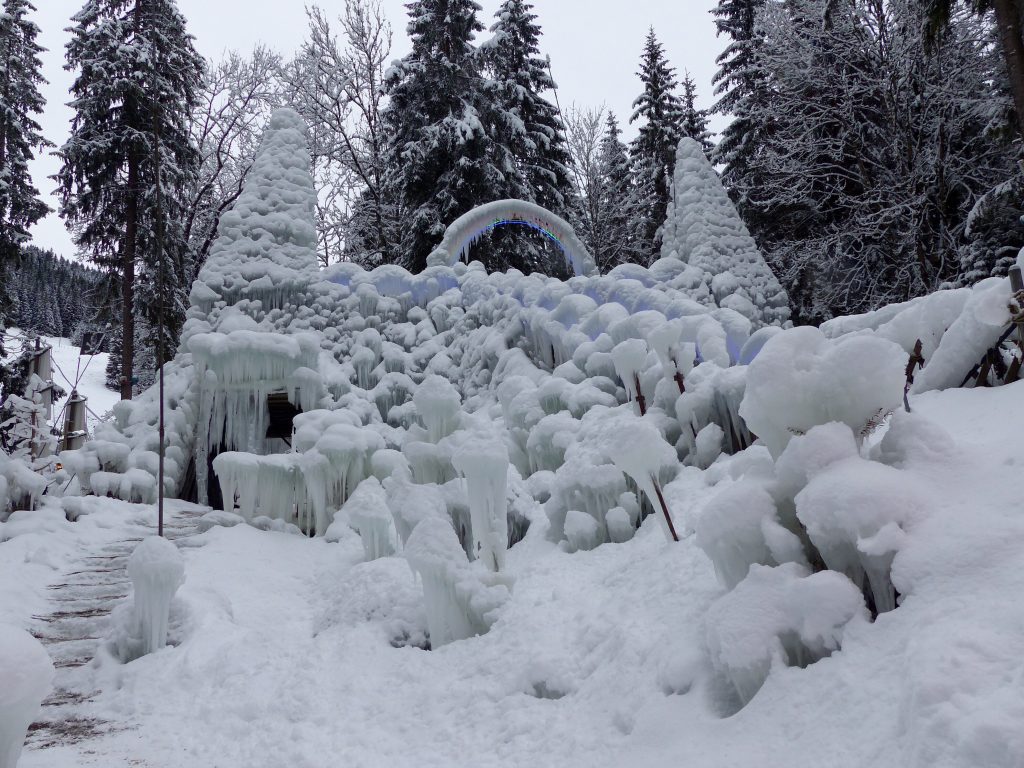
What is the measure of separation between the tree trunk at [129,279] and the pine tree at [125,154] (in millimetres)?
26

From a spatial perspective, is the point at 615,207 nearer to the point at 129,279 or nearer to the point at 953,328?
the point at 129,279

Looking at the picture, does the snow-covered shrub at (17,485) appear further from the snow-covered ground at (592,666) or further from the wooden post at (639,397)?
the wooden post at (639,397)

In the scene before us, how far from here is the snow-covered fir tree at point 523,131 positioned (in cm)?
2000

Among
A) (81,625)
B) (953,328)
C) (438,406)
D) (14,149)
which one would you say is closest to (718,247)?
(953,328)

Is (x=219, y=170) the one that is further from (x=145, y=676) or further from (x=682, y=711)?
(x=682, y=711)

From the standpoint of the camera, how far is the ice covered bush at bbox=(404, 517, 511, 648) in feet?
15.8

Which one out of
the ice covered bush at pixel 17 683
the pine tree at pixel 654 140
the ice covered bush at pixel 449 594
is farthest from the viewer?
the pine tree at pixel 654 140

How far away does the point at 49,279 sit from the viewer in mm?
50969

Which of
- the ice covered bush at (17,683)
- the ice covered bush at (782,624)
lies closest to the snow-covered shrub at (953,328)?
the ice covered bush at (782,624)

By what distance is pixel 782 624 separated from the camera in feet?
9.28

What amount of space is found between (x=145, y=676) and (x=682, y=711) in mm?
3723

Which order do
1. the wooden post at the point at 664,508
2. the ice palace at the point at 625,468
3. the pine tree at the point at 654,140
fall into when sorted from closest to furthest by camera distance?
the ice palace at the point at 625,468 → the wooden post at the point at 664,508 → the pine tree at the point at 654,140

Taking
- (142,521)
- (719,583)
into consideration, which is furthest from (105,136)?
(719,583)

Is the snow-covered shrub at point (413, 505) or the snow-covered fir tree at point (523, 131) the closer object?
the snow-covered shrub at point (413, 505)
